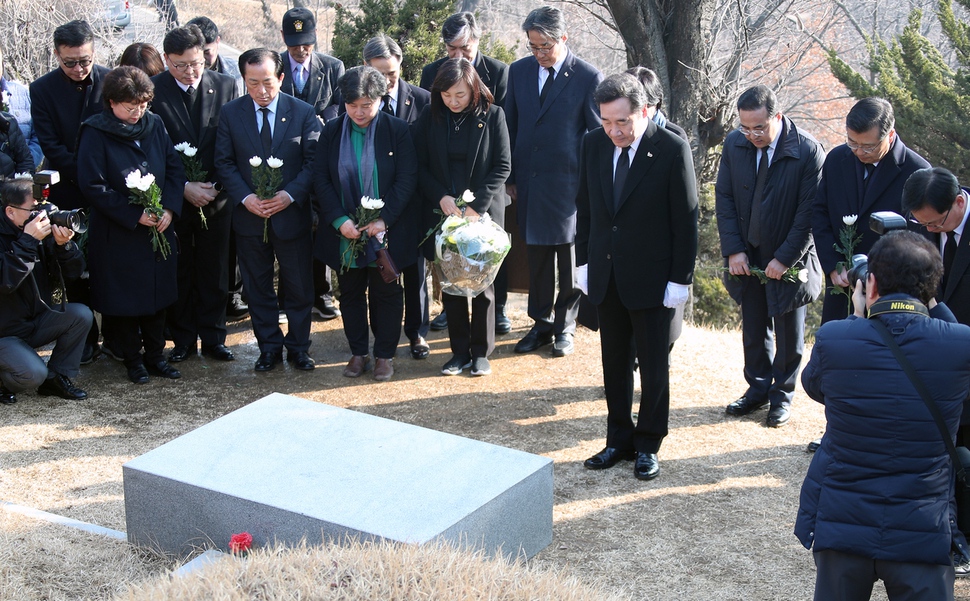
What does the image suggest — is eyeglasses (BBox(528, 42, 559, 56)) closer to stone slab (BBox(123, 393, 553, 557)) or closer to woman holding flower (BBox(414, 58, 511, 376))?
woman holding flower (BBox(414, 58, 511, 376))

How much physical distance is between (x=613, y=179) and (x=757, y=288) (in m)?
1.60

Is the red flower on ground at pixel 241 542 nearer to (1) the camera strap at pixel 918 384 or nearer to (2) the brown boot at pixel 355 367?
(1) the camera strap at pixel 918 384

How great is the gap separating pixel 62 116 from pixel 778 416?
548cm

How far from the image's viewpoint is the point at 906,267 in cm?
338

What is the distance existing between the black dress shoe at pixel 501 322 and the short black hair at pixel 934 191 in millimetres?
4155

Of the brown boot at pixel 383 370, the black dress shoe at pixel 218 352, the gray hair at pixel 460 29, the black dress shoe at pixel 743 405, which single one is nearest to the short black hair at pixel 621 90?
the black dress shoe at pixel 743 405

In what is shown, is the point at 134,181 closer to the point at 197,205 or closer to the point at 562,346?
the point at 197,205

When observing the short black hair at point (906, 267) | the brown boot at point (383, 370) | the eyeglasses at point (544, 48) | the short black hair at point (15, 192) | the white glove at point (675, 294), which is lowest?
the brown boot at point (383, 370)

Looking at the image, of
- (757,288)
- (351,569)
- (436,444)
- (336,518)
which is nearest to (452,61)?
(757,288)

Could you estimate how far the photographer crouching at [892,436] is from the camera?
3.27 metres

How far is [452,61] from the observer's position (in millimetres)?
6727

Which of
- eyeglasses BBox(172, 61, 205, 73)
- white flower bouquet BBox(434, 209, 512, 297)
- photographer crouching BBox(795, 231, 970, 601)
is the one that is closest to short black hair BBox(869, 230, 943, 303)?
photographer crouching BBox(795, 231, 970, 601)

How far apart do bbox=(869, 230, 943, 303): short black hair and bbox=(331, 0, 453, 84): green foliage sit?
6.39 metres

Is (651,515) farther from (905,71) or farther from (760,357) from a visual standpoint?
(905,71)
